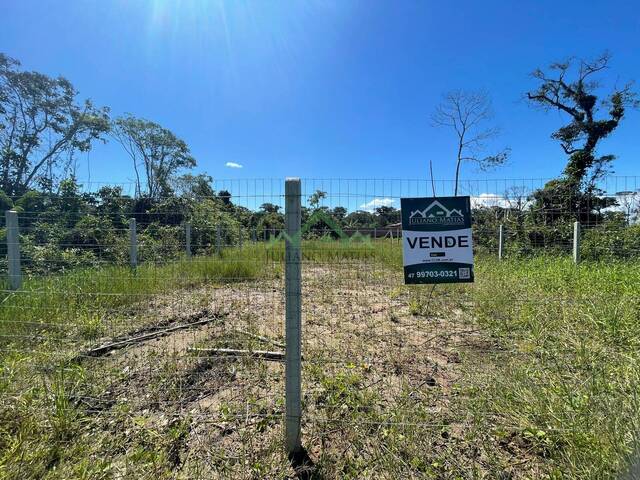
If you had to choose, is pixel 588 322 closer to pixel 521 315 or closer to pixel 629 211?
pixel 521 315

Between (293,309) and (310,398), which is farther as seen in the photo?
(310,398)

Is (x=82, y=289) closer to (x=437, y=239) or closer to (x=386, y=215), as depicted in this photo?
(x=386, y=215)

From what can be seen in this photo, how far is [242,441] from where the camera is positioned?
1892mm

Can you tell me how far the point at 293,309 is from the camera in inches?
67.4

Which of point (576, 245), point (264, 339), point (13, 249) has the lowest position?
point (264, 339)

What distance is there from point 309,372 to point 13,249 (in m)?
4.54

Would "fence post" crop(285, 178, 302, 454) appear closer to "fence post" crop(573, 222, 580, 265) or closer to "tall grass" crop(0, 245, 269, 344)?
"tall grass" crop(0, 245, 269, 344)

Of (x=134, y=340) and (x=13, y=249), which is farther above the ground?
(x=13, y=249)

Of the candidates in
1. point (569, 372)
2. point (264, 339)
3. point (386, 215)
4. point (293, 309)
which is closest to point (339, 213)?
point (386, 215)

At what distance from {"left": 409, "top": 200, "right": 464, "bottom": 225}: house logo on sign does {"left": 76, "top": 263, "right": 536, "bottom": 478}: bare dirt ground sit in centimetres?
141

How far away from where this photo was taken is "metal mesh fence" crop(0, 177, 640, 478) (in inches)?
68.2

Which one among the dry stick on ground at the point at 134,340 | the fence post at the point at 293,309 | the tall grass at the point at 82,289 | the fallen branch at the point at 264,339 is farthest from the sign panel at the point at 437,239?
the dry stick on ground at the point at 134,340

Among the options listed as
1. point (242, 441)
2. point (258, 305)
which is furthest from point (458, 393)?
point (258, 305)

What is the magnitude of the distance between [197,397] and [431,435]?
1819 mm
